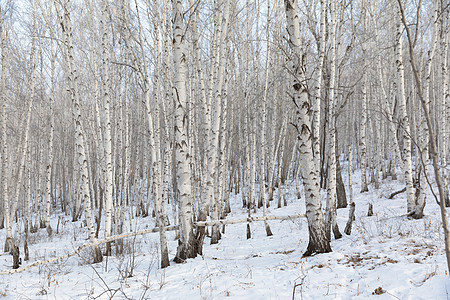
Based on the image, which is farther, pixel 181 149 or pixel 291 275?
pixel 181 149

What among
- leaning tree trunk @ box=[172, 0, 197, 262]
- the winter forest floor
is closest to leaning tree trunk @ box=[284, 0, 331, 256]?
the winter forest floor

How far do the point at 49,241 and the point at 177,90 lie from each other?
30.1ft

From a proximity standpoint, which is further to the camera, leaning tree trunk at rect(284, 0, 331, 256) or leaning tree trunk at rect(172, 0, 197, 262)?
leaning tree trunk at rect(172, 0, 197, 262)

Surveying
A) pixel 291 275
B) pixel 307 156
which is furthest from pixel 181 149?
pixel 291 275

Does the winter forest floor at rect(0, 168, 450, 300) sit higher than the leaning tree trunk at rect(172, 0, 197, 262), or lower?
lower

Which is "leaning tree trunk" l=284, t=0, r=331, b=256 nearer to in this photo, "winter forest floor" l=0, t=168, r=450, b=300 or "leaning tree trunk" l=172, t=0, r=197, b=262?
"winter forest floor" l=0, t=168, r=450, b=300

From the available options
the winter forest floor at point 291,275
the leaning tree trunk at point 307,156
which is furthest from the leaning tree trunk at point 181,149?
the leaning tree trunk at point 307,156

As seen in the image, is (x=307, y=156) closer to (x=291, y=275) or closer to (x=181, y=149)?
(x=291, y=275)

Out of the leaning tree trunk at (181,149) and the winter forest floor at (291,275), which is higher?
the leaning tree trunk at (181,149)

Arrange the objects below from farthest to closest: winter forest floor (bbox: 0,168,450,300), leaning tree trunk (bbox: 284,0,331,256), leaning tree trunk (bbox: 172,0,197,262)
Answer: leaning tree trunk (bbox: 172,0,197,262) < leaning tree trunk (bbox: 284,0,331,256) < winter forest floor (bbox: 0,168,450,300)

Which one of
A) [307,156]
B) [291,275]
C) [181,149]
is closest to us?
[291,275]

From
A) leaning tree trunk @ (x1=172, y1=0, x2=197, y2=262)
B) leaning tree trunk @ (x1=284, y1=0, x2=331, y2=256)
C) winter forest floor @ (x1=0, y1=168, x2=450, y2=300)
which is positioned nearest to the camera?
winter forest floor @ (x1=0, y1=168, x2=450, y2=300)

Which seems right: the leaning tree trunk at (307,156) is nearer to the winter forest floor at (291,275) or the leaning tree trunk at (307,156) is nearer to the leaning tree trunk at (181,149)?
the winter forest floor at (291,275)

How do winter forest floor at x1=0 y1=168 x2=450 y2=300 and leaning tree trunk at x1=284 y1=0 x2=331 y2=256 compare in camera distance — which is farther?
leaning tree trunk at x1=284 y1=0 x2=331 y2=256
